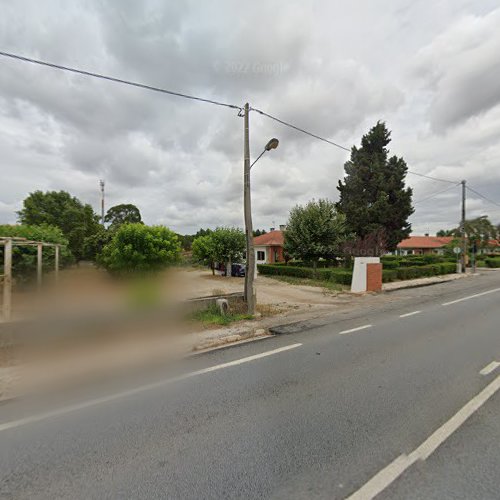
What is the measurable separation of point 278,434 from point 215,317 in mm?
5205

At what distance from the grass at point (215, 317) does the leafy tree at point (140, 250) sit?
6.82 meters

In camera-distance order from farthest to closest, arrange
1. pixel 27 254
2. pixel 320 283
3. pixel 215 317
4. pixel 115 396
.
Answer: pixel 320 283 → pixel 27 254 → pixel 215 317 → pixel 115 396

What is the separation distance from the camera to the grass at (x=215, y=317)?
298 inches

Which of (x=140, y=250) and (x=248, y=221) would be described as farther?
(x=140, y=250)

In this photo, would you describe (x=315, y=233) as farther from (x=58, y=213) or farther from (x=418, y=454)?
(x=58, y=213)

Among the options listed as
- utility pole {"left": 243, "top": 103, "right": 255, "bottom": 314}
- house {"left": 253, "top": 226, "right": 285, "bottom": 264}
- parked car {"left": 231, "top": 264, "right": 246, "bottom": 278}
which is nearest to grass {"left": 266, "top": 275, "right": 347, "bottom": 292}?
parked car {"left": 231, "top": 264, "right": 246, "bottom": 278}

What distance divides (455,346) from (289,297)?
298 inches

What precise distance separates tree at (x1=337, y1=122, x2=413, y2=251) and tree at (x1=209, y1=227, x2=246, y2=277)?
32.4ft

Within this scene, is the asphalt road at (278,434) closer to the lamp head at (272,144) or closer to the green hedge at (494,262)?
the lamp head at (272,144)

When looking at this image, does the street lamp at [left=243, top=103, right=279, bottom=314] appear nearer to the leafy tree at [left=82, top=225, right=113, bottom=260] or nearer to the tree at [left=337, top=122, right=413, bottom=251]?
the leafy tree at [left=82, top=225, right=113, bottom=260]

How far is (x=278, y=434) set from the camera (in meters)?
2.82

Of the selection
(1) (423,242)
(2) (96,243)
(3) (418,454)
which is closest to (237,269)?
(2) (96,243)

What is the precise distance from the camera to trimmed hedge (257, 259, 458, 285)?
54.6 ft

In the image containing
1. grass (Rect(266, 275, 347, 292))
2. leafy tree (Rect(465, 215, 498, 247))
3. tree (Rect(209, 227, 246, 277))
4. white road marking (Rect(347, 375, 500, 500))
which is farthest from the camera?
leafy tree (Rect(465, 215, 498, 247))
